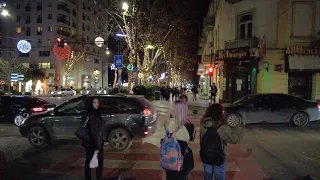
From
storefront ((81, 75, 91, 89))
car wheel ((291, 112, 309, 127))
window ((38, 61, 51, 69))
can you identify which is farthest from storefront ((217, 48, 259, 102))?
storefront ((81, 75, 91, 89))

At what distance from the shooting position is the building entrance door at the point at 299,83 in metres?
21.0

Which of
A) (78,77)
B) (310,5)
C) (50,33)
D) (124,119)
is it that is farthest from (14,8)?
(124,119)

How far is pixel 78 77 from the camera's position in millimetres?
72375

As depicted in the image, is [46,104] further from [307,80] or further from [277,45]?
[307,80]

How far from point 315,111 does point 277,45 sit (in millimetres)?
8134

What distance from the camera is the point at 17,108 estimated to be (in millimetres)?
13969

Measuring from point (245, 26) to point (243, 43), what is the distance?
5.38 ft

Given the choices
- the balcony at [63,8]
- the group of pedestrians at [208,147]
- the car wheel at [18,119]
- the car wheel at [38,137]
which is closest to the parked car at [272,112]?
the car wheel at [38,137]

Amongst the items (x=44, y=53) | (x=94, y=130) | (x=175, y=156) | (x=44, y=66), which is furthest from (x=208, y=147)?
(x=44, y=53)

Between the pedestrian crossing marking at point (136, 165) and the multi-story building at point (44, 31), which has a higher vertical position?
the multi-story building at point (44, 31)

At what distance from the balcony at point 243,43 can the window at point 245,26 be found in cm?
72

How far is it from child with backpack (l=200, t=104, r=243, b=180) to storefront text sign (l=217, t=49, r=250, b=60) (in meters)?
17.8

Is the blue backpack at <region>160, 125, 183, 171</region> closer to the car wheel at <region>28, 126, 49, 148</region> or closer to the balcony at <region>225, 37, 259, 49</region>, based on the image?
the car wheel at <region>28, 126, 49, 148</region>

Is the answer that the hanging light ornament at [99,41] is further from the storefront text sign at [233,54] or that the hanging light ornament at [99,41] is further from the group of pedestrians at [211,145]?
the group of pedestrians at [211,145]
